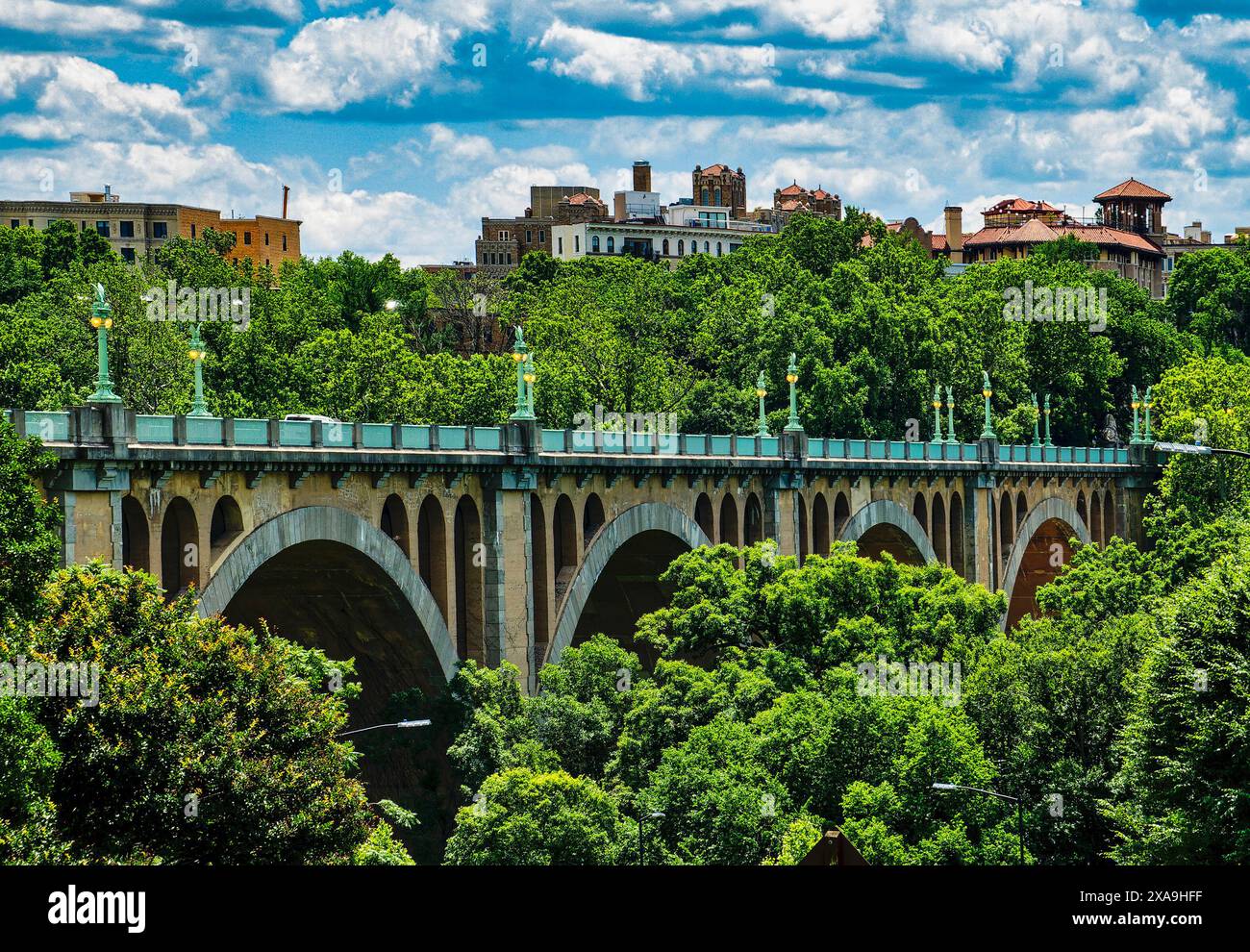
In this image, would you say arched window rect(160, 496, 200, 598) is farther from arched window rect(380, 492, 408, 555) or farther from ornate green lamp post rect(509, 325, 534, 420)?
ornate green lamp post rect(509, 325, 534, 420)

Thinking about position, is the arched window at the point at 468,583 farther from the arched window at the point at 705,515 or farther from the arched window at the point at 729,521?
the arched window at the point at 729,521

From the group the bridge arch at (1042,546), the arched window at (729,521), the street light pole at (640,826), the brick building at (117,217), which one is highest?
the brick building at (117,217)

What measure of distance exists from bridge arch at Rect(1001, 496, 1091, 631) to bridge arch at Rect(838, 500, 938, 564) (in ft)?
46.4

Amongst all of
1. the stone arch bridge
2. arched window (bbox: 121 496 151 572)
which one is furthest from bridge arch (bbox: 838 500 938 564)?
arched window (bbox: 121 496 151 572)

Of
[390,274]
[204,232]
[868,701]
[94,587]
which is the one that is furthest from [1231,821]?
[204,232]

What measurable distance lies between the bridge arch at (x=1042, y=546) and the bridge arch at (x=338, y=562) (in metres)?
53.9

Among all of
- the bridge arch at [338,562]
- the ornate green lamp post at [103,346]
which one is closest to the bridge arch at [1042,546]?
the bridge arch at [338,562]

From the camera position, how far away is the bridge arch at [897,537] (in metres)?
84.8

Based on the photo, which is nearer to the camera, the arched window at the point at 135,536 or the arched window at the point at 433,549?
the arched window at the point at 135,536

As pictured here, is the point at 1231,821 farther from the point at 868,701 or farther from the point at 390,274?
the point at 390,274

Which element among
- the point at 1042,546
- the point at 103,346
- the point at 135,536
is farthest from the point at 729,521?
the point at 1042,546

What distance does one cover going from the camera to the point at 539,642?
191 feet

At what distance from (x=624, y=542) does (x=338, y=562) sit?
16756 mm

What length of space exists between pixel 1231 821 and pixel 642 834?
14353 mm
